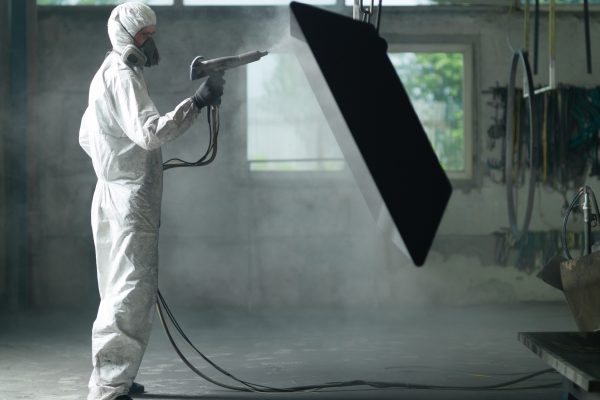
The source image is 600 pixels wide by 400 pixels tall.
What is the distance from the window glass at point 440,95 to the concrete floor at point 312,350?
4.10ft

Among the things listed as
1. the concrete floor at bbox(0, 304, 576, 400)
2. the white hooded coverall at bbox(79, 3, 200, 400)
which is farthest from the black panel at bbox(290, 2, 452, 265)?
the concrete floor at bbox(0, 304, 576, 400)

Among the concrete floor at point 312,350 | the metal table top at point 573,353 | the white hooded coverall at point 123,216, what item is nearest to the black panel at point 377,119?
the metal table top at point 573,353

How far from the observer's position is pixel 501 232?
655 cm

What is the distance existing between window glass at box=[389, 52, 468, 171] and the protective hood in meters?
3.54

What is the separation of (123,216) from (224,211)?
3280 mm

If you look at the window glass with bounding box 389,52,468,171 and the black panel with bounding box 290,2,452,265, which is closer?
the black panel with bounding box 290,2,452,265

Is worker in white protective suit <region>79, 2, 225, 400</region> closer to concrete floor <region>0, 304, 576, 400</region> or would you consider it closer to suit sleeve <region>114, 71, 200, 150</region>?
suit sleeve <region>114, 71, 200, 150</region>

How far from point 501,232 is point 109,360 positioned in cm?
410

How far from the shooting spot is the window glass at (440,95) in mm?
6508

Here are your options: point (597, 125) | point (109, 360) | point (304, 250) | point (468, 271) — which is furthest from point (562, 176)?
point (109, 360)

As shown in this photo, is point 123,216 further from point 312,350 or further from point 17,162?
point 17,162

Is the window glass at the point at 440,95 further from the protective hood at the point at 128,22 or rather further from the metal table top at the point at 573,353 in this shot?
the metal table top at the point at 573,353

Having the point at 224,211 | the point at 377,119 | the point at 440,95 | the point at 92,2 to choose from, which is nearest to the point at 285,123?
the point at 224,211

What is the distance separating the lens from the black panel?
1.69 meters
